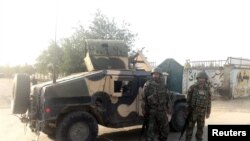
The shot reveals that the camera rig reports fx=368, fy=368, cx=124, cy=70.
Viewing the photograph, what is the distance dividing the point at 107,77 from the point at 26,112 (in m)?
2.14

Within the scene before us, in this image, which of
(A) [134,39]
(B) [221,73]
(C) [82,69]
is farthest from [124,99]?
(A) [134,39]

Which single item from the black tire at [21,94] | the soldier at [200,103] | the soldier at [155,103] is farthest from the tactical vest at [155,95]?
the black tire at [21,94]

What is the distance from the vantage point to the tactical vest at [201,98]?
8.30 meters

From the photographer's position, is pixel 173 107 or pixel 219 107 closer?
pixel 173 107

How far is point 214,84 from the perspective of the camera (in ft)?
75.8

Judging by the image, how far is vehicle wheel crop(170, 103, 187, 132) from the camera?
1063cm

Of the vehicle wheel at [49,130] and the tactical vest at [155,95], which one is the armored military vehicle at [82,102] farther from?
the tactical vest at [155,95]

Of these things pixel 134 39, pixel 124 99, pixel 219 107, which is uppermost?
pixel 134 39

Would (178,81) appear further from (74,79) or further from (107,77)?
(74,79)

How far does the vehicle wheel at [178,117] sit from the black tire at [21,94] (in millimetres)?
4263

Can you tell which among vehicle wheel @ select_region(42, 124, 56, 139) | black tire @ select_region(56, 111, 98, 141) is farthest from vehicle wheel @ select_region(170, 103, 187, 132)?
vehicle wheel @ select_region(42, 124, 56, 139)

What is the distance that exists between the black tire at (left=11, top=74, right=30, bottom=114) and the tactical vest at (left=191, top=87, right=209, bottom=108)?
12.6 feet

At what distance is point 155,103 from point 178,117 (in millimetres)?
2461

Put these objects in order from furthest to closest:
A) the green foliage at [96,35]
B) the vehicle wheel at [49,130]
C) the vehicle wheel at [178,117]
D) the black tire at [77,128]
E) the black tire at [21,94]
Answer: the green foliage at [96,35] < the vehicle wheel at [178,117] < the vehicle wheel at [49,130] < the black tire at [21,94] < the black tire at [77,128]
